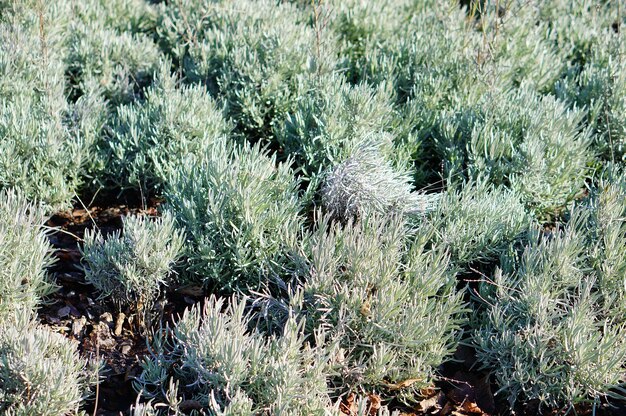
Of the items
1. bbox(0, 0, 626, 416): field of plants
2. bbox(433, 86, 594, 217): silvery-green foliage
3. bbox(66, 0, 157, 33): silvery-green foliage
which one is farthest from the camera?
bbox(66, 0, 157, 33): silvery-green foliage

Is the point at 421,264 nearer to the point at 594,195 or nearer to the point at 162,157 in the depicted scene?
the point at 594,195

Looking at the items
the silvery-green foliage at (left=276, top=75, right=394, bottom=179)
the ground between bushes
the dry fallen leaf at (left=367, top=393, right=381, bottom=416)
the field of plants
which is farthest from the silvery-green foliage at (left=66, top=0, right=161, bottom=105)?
the dry fallen leaf at (left=367, top=393, right=381, bottom=416)

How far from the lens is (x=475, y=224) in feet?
12.4

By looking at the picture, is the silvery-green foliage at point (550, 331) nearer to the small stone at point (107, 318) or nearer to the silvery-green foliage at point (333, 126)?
the silvery-green foliage at point (333, 126)

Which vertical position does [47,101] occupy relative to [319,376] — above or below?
above

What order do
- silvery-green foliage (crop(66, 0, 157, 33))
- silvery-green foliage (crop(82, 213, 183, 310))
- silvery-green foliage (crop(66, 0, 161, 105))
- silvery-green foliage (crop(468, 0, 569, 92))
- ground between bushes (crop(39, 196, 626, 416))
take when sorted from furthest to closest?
1. silvery-green foliage (crop(66, 0, 157, 33))
2. silvery-green foliage (crop(66, 0, 161, 105))
3. silvery-green foliage (crop(468, 0, 569, 92))
4. silvery-green foliage (crop(82, 213, 183, 310))
5. ground between bushes (crop(39, 196, 626, 416))

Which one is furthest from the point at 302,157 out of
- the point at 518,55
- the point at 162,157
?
the point at 518,55

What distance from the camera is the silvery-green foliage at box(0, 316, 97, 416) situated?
2.87 metres

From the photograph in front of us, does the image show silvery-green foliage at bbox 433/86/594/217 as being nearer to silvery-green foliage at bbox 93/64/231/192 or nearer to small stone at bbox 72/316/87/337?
silvery-green foliage at bbox 93/64/231/192

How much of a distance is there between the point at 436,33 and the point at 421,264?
2452mm

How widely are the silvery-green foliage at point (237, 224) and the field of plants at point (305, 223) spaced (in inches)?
0.6

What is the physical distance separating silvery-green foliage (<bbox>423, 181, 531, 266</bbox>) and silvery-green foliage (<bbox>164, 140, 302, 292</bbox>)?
0.73 metres

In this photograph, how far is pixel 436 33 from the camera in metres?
5.38

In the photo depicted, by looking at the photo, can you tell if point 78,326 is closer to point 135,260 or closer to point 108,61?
point 135,260
